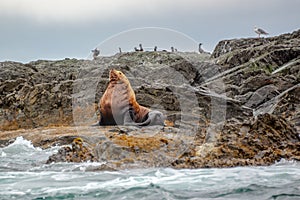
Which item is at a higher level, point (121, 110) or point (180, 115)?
point (121, 110)

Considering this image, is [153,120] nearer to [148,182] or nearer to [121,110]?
[121,110]

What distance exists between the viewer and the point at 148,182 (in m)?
7.66

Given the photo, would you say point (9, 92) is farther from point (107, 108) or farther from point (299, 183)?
point (299, 183)

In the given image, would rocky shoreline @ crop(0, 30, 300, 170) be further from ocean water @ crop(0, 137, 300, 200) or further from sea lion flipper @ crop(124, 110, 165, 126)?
ocean water @ crop(0, 137, 300, 200)

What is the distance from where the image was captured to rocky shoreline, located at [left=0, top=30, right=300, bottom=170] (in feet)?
31.6

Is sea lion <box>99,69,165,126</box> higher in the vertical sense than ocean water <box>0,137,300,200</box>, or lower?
higher

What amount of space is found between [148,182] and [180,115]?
794 cm

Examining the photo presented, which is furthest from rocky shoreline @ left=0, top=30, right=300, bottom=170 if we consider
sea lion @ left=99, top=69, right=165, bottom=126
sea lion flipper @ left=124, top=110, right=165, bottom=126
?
sea lion @ left=99, top=69, right=165, bottom=126

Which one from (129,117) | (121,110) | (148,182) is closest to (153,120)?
(129,117)

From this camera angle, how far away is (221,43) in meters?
45.4

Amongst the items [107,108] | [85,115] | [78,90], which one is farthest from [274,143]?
[78,90]

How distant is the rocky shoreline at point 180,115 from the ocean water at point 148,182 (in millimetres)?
540

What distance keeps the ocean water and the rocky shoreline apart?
1.77 ft

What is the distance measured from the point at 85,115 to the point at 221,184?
10140 millimetres
